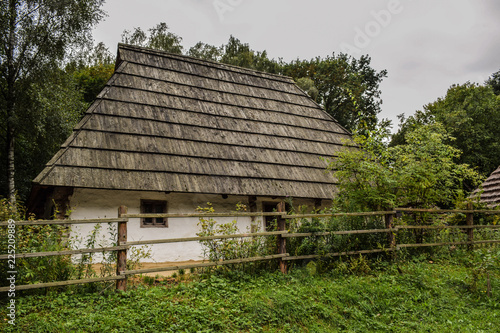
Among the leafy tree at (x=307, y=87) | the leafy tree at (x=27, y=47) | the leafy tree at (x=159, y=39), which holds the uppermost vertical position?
the leafy tree at (x=159, y=39)

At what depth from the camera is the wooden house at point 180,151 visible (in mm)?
7789

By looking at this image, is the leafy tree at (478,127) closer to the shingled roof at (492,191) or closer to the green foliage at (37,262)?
the shingled roof at (492,191)

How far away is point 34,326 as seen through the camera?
12.2ft

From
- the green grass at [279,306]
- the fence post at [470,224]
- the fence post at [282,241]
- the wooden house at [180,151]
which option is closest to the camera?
the green grass at [279,306]

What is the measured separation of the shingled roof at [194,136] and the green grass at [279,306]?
133 inches

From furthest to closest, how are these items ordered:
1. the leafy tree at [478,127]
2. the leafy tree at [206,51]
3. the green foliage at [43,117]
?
the leafy tree at [206,51] → the leafy tree at [478,127] → the green foliage at [43,117]

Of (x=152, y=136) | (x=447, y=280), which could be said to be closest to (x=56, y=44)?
(x=152, y=136)

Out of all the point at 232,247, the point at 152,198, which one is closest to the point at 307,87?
the point at 152,198

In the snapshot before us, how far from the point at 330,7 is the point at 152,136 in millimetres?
6596

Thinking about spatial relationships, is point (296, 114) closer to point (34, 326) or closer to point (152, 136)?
point (152, 136)

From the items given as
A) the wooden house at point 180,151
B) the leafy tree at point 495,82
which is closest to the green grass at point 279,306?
the wooden house at point 180,151

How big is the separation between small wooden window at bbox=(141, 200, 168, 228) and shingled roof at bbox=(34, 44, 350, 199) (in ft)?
2.80

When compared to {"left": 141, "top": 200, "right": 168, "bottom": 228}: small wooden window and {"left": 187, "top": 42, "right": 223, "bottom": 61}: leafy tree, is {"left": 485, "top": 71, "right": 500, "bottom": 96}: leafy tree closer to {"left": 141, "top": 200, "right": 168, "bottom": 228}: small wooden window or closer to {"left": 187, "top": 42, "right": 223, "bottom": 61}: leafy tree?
{"left": 187, "top": 42, "right": 223, "bottom": 61}: leafy tree

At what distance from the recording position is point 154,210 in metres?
→ 8.63
